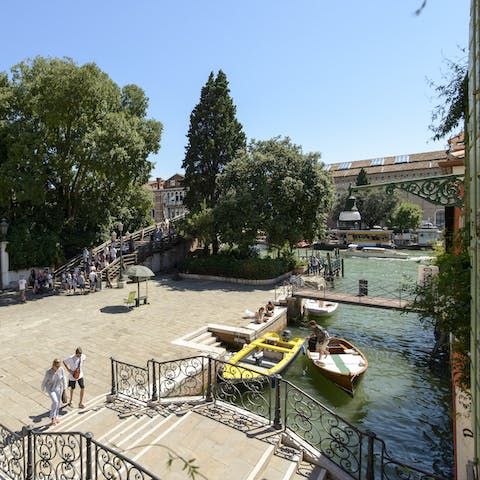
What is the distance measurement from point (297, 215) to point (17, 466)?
22.4 meters

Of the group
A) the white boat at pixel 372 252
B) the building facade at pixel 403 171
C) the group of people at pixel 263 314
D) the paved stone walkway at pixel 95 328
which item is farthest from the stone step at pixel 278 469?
the building facade at pixel 403 171

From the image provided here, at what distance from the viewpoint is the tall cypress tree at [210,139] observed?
3269cm

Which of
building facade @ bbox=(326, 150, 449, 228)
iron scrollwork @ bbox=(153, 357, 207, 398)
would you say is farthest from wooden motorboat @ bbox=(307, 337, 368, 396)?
building facade @ bbox=(326, 150, 449, 228)

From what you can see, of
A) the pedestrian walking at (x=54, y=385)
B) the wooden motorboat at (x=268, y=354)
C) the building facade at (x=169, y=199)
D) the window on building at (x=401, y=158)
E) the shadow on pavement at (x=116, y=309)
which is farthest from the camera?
the window on building at (x=401, y=158)

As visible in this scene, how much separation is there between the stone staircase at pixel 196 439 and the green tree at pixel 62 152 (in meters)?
17.5

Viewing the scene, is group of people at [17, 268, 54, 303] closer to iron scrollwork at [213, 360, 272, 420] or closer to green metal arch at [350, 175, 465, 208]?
iron scrollwork at [213, 360, 272, 420]

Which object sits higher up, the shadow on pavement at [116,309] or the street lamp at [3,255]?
the street lamp at [3,255]

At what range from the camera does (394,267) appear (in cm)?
3975

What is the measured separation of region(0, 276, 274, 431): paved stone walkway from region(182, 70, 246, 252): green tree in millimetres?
12632

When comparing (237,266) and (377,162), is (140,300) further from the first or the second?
(377,162)

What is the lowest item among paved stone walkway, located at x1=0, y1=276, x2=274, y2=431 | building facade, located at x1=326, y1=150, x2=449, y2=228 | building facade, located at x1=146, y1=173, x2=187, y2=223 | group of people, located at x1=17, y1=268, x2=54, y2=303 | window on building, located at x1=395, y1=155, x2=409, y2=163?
paved stone walkway, located at x1=0, y1=276, x2=274, y2=431

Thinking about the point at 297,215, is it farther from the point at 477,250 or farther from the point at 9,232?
the point at 477,250

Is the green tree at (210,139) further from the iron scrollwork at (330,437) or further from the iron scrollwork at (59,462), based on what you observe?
the iron scrollwork at (59,462)

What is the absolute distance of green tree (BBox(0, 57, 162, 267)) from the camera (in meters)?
21.2
